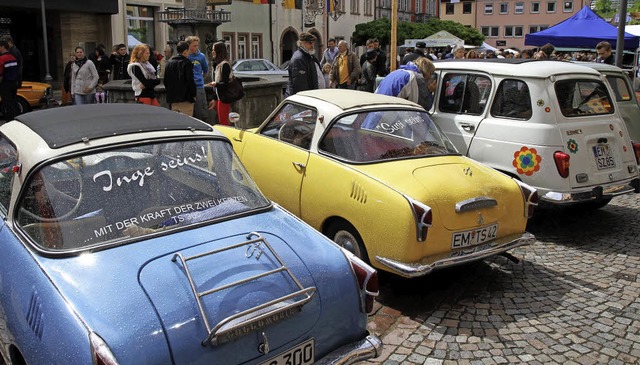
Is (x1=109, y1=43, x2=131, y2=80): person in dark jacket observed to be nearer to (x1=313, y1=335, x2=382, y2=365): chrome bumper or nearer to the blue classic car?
the blue classic car

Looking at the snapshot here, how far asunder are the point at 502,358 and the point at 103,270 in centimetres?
275

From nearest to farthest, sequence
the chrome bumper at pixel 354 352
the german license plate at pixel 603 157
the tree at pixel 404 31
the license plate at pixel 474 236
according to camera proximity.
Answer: the chrome bumper at pixel 354 352 → the license plate at pixel 474 236 → the german license plate at pixel 603 157 → the tree at pixel 404 31

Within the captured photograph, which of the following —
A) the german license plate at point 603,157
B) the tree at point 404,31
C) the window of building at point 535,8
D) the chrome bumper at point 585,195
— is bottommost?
the chrome bumper at point 585,195

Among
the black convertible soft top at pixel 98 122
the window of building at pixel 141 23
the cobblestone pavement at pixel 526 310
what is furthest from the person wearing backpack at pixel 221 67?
the window of building at pixel 141 23

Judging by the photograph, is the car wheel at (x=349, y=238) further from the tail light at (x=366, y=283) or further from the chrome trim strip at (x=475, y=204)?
the tail light at (x=366, y=283)

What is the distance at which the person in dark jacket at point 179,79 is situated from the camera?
9.59 meters

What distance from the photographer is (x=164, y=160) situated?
383 centimetres

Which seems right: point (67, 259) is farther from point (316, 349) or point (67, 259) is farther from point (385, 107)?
point (385, 107)

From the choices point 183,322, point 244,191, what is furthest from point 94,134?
point 183,322

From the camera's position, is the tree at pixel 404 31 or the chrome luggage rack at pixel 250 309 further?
the tree at pixel 404 31

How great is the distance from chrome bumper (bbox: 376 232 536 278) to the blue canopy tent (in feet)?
42.5

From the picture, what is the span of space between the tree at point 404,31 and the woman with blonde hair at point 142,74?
37.0m

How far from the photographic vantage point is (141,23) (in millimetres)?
28641

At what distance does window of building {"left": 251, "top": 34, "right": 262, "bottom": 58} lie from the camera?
127 feet
